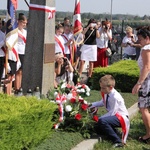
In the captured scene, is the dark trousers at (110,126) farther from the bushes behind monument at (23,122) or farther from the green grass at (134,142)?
the bushes behind monument at (23,122)

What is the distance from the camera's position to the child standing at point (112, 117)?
6.50 metres

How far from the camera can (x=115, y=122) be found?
21.5 feet

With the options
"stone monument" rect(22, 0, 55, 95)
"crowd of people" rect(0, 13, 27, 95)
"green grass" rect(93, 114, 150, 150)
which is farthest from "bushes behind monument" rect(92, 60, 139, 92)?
"stone monument" rect(22, 0, 55, 95)

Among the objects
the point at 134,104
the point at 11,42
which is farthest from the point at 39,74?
the point at 134,104

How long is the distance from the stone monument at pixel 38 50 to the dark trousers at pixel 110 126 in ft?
4.44

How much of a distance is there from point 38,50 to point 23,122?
251cm

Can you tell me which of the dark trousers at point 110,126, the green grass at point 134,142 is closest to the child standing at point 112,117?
the dark trousers at point 110,126

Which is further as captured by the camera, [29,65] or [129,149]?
[29,65]

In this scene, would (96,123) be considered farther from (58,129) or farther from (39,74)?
(39,74)

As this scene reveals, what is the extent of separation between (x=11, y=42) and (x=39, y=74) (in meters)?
1.15

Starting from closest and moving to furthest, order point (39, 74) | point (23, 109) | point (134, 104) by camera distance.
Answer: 1. point (23, 109)
2. point (39, 74)
3. point (134, 104)

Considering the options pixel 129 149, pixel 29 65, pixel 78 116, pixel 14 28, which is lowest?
pixel 129 149

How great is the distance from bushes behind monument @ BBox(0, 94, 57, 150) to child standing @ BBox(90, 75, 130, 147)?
0.88 meters

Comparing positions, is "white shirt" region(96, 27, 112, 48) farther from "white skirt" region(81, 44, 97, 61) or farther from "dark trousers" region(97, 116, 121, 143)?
"dark trousers" region(97, 116, 121, 143)
